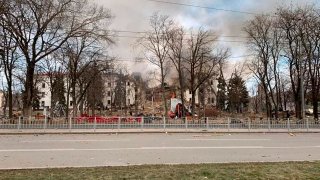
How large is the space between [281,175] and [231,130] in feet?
77.3

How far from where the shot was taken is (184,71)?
5984cm

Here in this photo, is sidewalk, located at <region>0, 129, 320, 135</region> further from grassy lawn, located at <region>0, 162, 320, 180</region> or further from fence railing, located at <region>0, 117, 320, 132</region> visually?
grassy lawn, located at <region>0, 162, 320, 180</region>

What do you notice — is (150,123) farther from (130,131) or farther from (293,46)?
(293,46)

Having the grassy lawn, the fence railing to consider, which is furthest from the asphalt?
the grassy lawn

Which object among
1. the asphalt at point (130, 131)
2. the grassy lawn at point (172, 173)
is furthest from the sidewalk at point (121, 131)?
the grassy lawn at point (172, 173)

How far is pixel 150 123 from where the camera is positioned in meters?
32.2

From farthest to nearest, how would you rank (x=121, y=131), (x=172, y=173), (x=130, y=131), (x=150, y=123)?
(x=150, y=123)
(x=130, y=131)
(x=121, y=131)
(x=172, y=173)

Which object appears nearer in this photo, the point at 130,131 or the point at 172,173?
the point at 172,173

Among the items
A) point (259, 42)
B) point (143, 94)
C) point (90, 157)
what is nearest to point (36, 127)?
point (90, 157)

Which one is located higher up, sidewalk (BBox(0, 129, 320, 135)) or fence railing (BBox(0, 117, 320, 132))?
fence railing (BBox(0, 117, 320, 132))

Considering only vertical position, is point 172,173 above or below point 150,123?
below

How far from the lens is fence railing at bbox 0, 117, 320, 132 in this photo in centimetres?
3036

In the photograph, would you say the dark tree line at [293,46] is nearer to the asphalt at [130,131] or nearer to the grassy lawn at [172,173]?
the asphalt at [130,131]

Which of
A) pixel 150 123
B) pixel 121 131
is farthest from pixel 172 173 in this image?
pixel 150 123
